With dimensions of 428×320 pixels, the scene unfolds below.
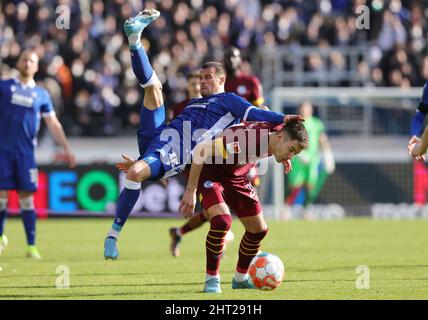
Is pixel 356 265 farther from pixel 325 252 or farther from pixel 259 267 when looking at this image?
pixel 259 267

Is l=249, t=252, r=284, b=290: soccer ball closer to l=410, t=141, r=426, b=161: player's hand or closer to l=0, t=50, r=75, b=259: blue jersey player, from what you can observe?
l=410, t=141, r=426, b=161: player's hand

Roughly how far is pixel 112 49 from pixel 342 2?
6898mm

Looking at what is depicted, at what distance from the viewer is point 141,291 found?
334 inches

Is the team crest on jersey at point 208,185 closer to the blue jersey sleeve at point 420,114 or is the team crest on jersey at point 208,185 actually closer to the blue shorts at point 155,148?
the blue shorts at point 155,148

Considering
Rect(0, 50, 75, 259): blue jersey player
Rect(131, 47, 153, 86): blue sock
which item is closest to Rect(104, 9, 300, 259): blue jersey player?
Rect(131, 47, 153, 86): blue sock

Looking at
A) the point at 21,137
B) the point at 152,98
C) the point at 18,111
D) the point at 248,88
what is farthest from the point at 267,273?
the point at 18,111

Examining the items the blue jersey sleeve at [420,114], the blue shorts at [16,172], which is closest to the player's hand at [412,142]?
the blue jersey sleeve at [420,114]

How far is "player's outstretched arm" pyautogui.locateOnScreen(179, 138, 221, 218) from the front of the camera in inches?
309

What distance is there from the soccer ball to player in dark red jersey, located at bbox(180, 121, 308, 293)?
0.94ft

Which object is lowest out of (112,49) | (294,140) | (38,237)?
(38,237)

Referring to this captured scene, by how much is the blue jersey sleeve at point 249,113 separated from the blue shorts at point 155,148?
30.3 inches
